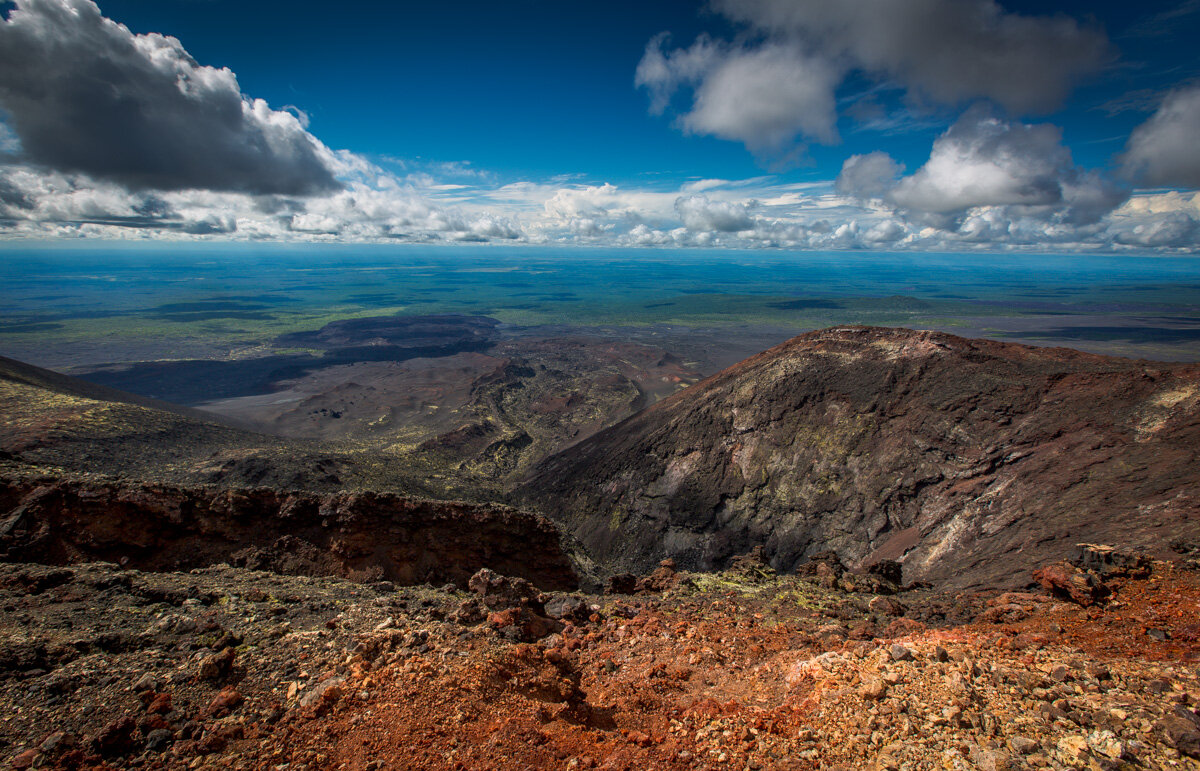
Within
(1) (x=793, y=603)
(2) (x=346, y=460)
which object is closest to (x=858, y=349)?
(1) (x=793, y=603)

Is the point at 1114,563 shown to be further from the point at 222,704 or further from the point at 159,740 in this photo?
the point at 159,740

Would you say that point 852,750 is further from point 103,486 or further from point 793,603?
point 103,486

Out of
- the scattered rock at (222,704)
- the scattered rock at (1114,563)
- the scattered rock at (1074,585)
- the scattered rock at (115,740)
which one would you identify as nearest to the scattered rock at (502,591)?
the scattered rock at (222,704)

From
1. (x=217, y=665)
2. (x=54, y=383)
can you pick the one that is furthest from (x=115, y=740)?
(x=54, y=383)

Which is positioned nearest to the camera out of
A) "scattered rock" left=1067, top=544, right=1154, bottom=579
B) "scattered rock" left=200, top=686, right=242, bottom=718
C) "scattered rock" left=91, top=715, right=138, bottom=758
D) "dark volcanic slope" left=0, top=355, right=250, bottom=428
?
"scattered rock" left=91, top=715, right=138, bottom=758

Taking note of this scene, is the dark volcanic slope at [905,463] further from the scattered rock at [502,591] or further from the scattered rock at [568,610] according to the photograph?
the scattered rock at [502,591]

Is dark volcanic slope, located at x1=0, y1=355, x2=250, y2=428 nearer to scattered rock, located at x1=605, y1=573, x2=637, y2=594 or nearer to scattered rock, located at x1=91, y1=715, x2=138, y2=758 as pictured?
scattered rock, located at x1=605, y1=573, x2=637, y2=594

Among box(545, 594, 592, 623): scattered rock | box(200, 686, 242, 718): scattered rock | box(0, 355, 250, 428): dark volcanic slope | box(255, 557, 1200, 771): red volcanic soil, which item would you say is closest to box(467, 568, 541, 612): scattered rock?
box(545, 594, 592, 623): scattered rock
